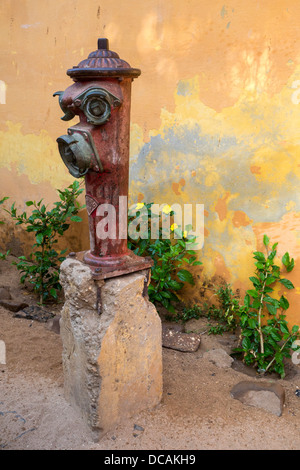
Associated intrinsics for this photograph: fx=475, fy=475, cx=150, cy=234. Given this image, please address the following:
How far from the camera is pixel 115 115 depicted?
251 cm

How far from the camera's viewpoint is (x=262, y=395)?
9.87 ft

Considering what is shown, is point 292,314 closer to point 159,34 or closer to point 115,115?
point 115,115

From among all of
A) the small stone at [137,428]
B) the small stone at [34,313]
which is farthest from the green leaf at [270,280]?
the small stone at [34,313]

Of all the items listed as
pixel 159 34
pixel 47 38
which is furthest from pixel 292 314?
pixel 47 38

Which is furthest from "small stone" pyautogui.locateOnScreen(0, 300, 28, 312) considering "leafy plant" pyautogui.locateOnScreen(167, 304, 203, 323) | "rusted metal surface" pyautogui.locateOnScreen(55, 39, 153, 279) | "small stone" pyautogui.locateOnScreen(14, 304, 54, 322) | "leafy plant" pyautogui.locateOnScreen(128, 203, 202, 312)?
"rusted metal surface" pyautogui.locateOnScreen(55, 39, 153, 279)

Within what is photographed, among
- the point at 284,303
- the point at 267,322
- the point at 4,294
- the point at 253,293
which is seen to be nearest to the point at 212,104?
the point at 253,293

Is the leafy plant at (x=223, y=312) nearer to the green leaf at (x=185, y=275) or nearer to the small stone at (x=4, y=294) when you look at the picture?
the green leaf at (x=185, y=275)

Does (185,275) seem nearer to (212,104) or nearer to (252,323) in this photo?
(252,323)

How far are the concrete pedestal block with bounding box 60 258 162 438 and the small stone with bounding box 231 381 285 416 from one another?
608mm

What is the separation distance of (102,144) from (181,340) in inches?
72.5

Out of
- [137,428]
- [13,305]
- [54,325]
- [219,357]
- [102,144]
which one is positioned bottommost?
[137,428]

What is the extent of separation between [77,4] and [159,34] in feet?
3.26

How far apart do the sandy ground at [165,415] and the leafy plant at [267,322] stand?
0.56ft

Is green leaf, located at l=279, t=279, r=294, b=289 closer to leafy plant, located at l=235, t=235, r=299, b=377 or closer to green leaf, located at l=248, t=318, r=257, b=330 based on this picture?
leafy plant, located at l=235, t=235, r=299, b=377
